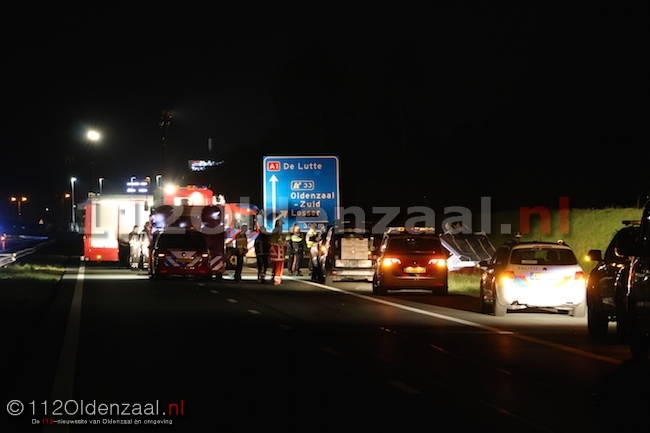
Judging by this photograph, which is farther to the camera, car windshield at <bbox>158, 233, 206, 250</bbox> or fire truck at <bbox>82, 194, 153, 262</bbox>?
fire truck at <bbox>82, 194, 153, 262</bbox>

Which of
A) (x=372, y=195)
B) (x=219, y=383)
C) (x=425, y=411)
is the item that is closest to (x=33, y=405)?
(x=219, y=383)

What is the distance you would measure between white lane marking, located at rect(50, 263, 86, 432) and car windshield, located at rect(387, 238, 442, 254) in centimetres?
886

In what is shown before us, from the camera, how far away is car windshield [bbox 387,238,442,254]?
3095 cm

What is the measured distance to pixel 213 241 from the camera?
131 ft

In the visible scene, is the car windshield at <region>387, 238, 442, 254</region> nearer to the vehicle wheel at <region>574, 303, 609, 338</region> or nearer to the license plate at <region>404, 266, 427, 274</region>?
the license plate at <region>404, 266, 427, 274</region>

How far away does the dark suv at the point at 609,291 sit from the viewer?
17875 mm

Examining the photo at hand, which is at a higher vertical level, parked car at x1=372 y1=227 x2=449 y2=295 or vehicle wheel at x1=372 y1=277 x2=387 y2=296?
parked car at x1=372 y1=227 x2=449 y2=295

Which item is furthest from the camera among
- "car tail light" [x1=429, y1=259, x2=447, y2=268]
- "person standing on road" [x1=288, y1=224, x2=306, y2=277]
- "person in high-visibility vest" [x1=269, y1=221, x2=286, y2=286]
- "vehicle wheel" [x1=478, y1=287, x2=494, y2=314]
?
"person standing on road" [x1=288, y1=224, x2=306, y2=277]

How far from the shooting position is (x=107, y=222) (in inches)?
1997

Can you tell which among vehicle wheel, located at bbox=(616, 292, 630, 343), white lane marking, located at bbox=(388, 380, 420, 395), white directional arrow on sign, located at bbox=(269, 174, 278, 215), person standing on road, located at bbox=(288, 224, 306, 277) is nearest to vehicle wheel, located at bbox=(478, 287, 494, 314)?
vehicle wheel, located at bbox=(616, 292, 630, 343)

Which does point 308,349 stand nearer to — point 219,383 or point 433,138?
point 219,383

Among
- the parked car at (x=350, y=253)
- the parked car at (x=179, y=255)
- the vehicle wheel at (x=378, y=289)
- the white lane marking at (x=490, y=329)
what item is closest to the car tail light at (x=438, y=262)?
the vehicle wheel at (x=378, y=289)

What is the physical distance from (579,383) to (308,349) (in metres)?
4.63

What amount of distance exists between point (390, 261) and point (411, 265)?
1.80 ft
